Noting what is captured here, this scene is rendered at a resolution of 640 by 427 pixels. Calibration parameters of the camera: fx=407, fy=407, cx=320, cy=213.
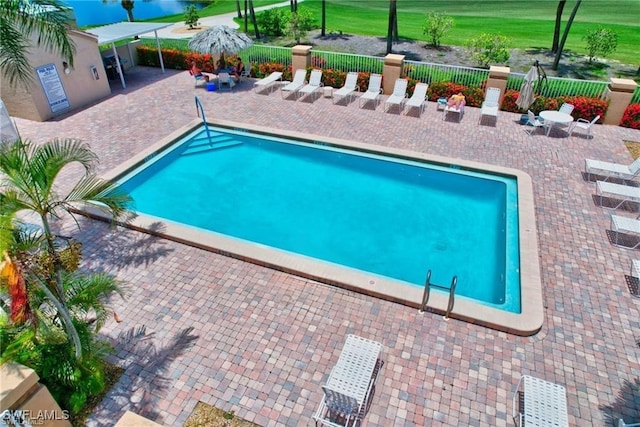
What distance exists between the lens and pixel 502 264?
9.17 m

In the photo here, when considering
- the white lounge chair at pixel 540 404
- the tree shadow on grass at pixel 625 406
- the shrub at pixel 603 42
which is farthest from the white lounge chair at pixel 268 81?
the shrub at pixel 603 42

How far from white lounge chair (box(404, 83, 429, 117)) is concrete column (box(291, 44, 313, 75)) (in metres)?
5.05

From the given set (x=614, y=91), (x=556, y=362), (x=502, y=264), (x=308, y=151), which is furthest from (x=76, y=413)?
(x=614, y=91)

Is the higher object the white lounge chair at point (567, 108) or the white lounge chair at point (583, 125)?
the white lounge chair at point (567, 108)

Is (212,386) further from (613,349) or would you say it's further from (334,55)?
(334,55)

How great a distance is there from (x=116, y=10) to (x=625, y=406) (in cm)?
7336

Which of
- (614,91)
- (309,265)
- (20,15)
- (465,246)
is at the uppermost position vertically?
(20,15)

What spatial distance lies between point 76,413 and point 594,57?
3236 cm

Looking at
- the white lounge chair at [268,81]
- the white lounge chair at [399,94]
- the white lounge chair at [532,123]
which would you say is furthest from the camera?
the white lounge chair at [268,81]

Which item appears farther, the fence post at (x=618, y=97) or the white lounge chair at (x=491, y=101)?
the white lounge chair at (x=491, y=101)

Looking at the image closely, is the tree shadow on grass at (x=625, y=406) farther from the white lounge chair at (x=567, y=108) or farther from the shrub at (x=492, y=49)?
the shrub at (x=492, y=49)

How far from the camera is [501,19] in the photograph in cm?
4128

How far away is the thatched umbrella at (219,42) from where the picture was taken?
17266 millimetres

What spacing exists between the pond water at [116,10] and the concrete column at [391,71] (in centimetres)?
4777
